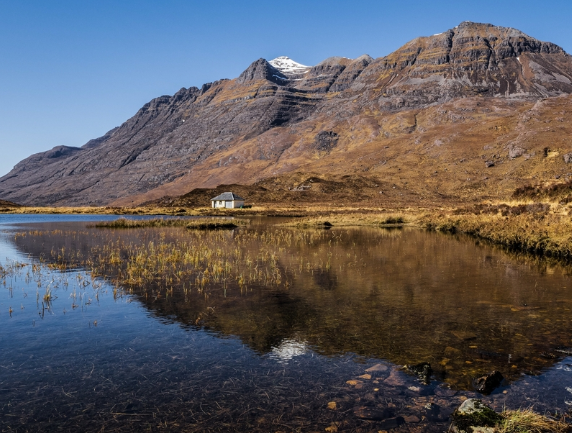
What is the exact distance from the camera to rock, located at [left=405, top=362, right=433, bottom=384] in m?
8.38

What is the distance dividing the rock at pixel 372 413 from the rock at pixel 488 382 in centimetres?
196

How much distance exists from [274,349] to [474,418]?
4.71 m

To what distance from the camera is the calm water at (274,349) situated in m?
7.20

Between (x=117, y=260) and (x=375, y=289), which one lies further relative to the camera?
(x=117, y=260)

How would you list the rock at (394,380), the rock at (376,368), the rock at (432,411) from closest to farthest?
the rock at (432,411) → the rock at (394,380) → the rock at (376,368)

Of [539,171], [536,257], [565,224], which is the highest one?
[539,171]

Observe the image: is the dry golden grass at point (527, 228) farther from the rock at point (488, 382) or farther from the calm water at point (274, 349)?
the rock at point (488, 382)

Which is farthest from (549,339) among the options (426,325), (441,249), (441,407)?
(441,249)

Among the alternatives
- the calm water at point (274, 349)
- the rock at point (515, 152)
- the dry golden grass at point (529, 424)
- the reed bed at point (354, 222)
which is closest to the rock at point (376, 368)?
the calm water at point (274, 349)

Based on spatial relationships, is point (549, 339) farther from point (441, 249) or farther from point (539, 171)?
point (539, 171)

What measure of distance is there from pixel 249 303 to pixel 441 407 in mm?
7922

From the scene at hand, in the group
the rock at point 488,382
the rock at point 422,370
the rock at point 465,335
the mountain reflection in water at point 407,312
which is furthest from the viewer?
the rock at point 465,335

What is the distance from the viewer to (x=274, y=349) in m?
10.1

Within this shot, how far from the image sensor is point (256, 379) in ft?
27.5
